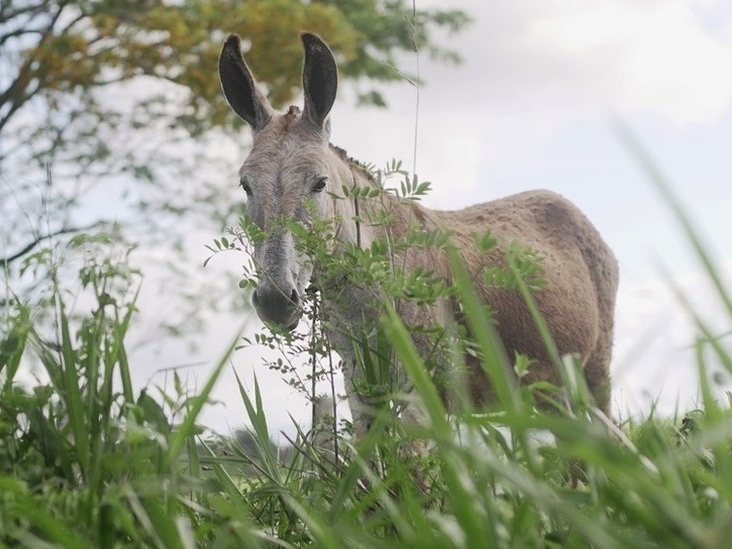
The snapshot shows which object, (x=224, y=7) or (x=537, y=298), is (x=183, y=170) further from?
(x=537, y=298)

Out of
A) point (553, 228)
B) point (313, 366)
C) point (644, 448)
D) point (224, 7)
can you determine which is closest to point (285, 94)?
point (224, 7)

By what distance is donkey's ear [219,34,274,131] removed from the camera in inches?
202

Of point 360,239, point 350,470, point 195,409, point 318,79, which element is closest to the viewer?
point 195,409

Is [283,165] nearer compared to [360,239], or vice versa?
[283,165]

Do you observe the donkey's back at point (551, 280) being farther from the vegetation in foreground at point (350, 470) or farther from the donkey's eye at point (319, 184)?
the vegetation in foreground at point (350, 470)

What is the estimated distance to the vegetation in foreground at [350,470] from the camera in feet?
4.82

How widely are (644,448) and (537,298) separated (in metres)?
4.22

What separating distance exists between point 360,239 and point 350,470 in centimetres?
265

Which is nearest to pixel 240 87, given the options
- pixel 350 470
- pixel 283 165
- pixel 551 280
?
pixel 283 165

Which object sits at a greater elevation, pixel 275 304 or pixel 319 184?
pixel 319 184

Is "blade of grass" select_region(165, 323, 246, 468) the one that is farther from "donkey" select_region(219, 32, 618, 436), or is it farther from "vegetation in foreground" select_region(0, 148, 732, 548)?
"donkey" select_region(219, 32, 618, 436)

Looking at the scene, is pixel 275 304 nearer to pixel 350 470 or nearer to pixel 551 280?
pixel 350 470

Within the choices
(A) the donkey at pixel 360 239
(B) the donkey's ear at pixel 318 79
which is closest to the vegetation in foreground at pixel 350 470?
(A) the donkey at pixel 360 239

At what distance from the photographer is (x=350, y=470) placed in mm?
2232
